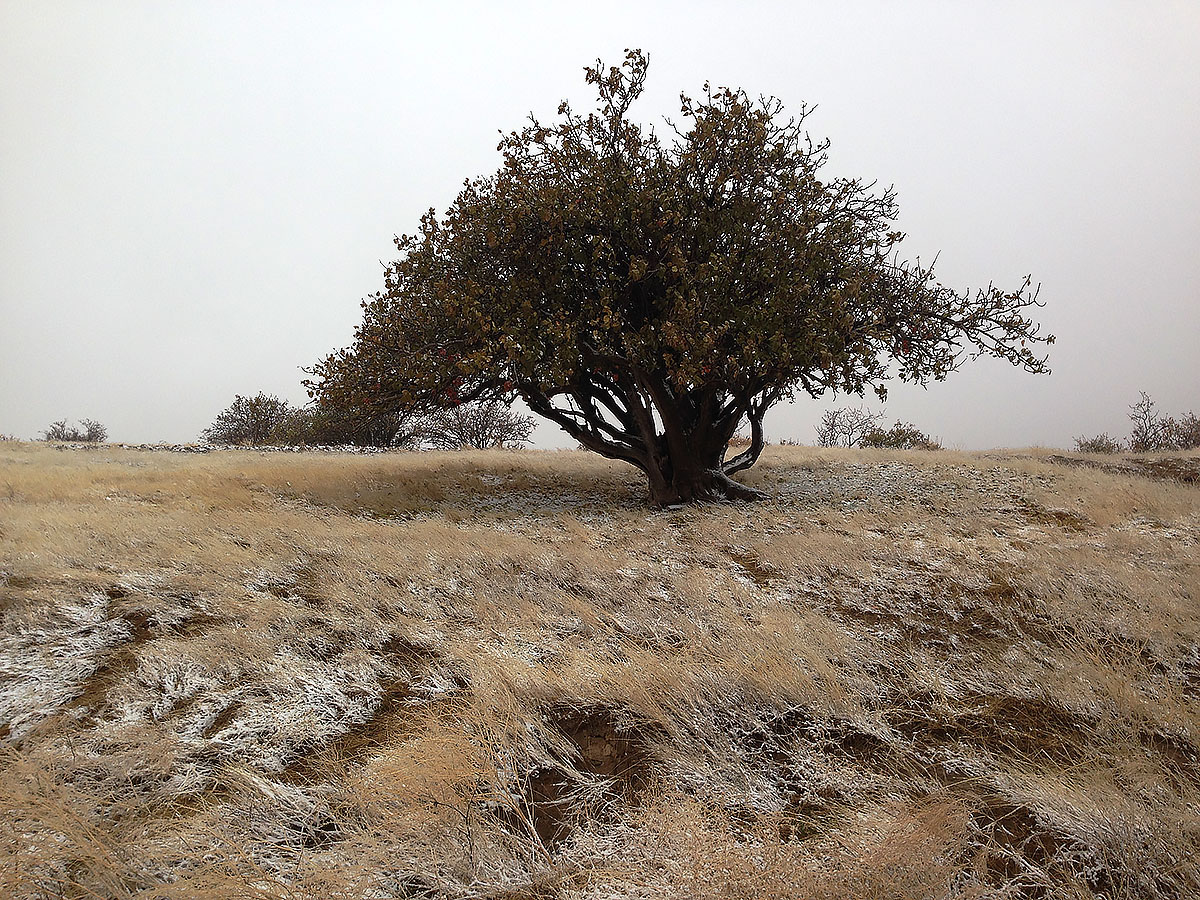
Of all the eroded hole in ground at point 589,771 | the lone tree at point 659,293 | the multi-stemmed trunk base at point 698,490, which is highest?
the lone tree at point 659,293

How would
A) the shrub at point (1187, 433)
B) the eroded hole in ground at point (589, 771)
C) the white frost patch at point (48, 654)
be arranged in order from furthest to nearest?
the shrub at point (1187, 433), the white frost patch at point (48, 654), the eroded hole in ground at point (589, 771)

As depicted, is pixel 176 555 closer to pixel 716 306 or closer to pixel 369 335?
pixel 369 335

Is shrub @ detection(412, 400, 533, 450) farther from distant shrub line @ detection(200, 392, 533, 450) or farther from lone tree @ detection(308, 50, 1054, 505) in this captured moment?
lone tree @ detection(308, 50, 1054, 505)

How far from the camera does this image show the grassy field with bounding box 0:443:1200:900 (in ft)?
10.4

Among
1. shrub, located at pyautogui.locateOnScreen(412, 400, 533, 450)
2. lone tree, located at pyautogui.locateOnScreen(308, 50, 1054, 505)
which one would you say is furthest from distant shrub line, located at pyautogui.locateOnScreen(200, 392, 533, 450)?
lone tree, located at pyautogui.locateOnScreen(308, 50, 1054, 505)

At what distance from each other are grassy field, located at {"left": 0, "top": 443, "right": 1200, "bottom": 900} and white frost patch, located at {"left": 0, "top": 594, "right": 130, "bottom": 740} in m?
0.04

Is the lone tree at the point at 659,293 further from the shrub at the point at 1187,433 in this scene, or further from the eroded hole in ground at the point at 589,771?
the shrub at the point at 1187,433

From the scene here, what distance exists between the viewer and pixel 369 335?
46.9 feet

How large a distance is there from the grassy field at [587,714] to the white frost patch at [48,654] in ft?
0.12

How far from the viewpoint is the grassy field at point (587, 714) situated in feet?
10.4

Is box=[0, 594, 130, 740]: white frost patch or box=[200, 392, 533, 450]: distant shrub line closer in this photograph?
box=[0, 594, 130, 740]: white frost patch

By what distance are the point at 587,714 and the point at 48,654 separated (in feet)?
16.5

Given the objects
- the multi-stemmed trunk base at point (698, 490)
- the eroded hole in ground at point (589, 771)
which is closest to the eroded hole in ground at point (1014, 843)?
the eroded hole in ground at point (589, 771)

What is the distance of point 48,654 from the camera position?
568 cm
